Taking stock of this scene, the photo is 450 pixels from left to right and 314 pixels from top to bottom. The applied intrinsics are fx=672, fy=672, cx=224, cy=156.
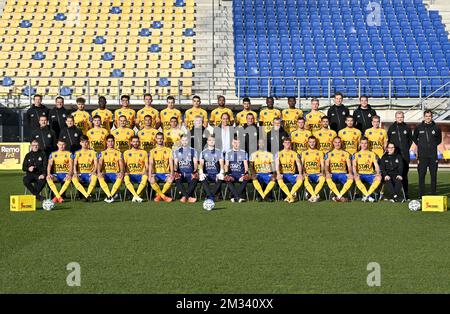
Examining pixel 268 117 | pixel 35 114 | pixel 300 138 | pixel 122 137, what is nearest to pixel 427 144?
pixel 300 138

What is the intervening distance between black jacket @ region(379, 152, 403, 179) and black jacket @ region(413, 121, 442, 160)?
54 centimetres

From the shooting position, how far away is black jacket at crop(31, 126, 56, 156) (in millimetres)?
12672

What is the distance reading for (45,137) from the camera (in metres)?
12.7

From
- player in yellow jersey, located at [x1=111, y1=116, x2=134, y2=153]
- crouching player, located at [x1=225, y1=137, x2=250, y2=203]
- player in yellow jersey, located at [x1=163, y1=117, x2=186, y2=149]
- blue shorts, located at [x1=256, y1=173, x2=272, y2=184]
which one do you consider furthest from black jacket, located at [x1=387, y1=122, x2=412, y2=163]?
player in yellow jersey, located at [x1=111, y1=116, x2=134, y2=153]

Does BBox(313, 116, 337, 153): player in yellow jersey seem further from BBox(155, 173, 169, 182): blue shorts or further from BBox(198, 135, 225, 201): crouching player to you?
BBox(155, 173, 169, 182): blue shorts

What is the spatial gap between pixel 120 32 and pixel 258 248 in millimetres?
27409

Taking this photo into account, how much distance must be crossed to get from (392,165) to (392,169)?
0.07 meters

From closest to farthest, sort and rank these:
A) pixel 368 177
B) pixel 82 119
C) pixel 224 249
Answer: pixel 224 249 < pixel 368 177 < pixel 82 119

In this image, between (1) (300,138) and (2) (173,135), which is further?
(2) (173,135)

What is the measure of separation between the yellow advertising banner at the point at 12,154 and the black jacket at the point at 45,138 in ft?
37.1

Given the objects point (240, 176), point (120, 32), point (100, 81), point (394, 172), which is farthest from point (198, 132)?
point (120, 32)

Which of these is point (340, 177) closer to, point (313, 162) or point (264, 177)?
point (313, 162)

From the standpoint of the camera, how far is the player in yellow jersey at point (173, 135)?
12883mm

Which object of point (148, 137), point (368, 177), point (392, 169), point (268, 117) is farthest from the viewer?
point (268, 117)
